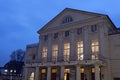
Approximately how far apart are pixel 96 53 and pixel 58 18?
10.4 meters

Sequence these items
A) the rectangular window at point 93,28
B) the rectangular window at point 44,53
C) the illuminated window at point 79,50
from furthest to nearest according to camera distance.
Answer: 1. the rectangular window at point 44,53
2. the illuminated window at point 79,50
3. the rectangular window at point 93,28

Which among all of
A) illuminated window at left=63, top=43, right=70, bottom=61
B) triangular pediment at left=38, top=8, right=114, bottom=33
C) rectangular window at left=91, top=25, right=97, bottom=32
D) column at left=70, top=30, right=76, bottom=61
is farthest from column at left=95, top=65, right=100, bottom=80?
triangular pediment at left=38, top=8, right=114, bottom=33

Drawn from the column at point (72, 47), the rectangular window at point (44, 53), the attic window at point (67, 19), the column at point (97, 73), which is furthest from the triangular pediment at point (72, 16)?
the column at point (97, 73)

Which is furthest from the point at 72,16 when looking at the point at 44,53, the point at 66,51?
the point at 44,53

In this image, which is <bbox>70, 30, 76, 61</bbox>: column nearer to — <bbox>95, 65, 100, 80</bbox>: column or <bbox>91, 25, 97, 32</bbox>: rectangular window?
<bbox>91, 25, 97, 32</bbox>: rectangular window

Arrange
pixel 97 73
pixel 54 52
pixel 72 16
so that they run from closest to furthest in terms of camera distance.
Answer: pixel 97 73 → pixel 72 16 → pixel 54 52

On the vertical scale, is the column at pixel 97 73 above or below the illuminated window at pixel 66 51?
below

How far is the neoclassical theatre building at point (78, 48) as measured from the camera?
2578 centimetres

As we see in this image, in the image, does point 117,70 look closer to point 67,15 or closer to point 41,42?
point 67,15

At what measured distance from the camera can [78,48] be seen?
95.1ft

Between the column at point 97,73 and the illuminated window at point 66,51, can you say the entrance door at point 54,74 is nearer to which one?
the illuminated window at point 66,51

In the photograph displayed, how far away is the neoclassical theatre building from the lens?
25781 mm

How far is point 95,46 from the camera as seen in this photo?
89.7ft

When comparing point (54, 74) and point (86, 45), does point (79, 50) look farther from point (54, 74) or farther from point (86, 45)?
point (54, 74)
